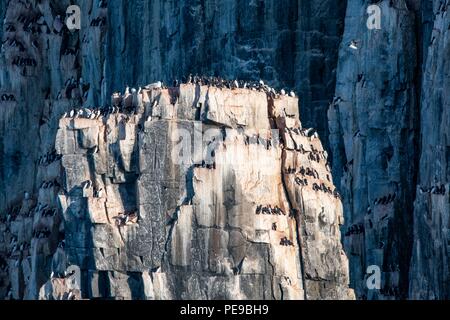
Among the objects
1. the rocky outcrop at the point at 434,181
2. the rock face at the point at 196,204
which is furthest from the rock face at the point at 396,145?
the rock face at the point at 196,204

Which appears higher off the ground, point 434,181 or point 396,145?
point 396,145

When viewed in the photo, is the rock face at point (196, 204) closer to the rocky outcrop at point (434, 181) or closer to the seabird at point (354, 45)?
the rocky outcrop at point (434, 181)

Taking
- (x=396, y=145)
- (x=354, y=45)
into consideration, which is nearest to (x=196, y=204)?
(x=396, y=145)

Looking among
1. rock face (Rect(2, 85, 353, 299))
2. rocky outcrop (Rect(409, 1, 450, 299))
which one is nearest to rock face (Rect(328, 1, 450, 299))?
rocky outcrop (Rect(409, 1, 450, 299))

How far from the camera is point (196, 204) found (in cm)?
16875

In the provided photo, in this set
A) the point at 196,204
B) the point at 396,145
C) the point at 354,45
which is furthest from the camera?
the point at 354,45

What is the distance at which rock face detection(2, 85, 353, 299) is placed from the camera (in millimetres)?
168750

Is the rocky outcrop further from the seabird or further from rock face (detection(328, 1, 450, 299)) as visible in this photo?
the seabird

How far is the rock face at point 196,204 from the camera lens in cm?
16875

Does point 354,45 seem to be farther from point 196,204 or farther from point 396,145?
point 196,204

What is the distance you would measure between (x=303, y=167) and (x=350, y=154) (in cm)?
2388

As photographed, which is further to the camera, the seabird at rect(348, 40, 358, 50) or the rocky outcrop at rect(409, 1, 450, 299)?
A: the seabird at rect(348, 40, 358, 50)

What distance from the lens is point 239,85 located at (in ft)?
590
